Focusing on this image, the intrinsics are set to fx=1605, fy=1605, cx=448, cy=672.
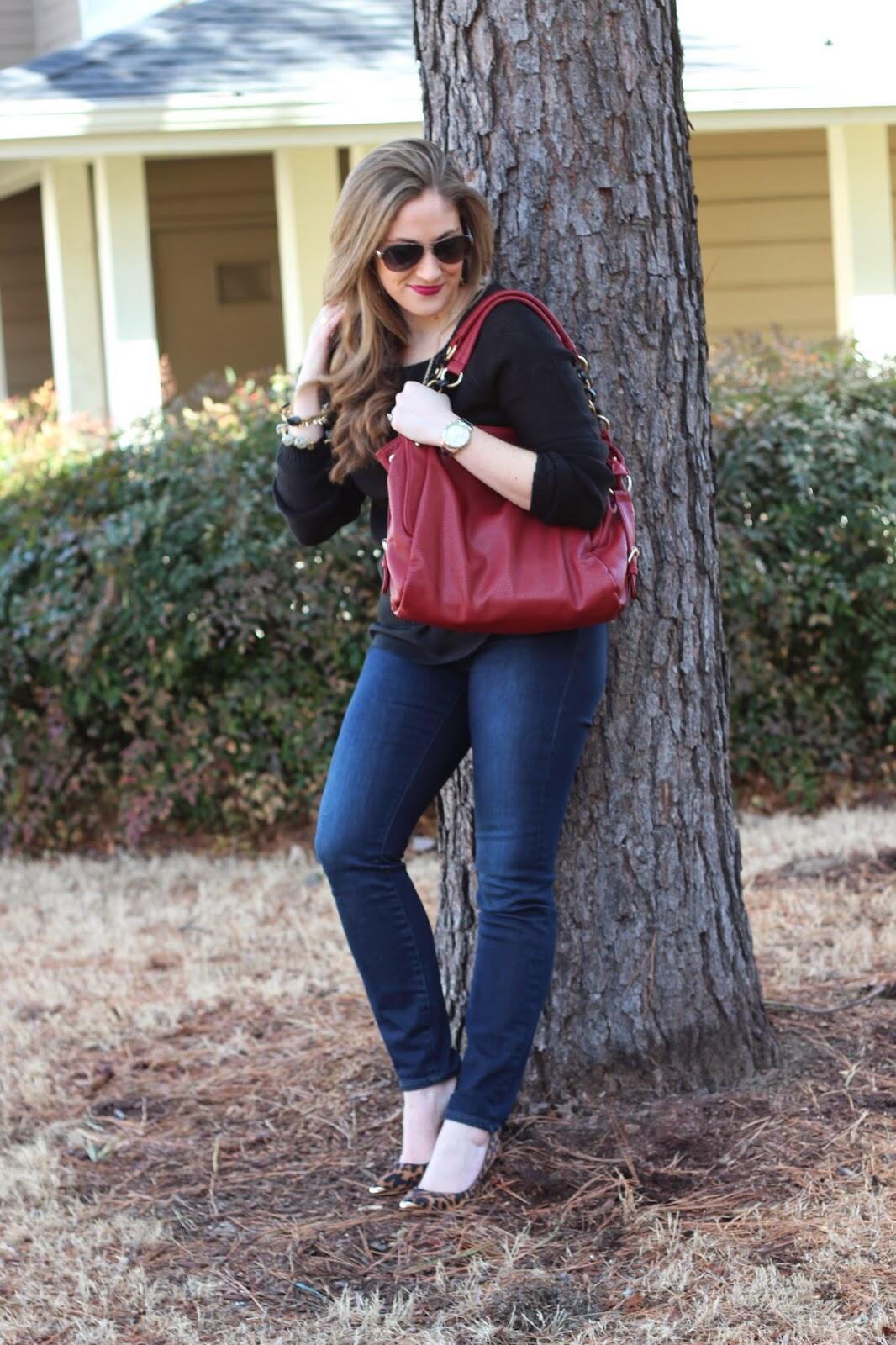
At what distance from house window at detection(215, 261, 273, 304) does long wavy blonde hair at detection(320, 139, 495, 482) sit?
1007cm

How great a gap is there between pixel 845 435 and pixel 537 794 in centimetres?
354

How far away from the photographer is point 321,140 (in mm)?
9227

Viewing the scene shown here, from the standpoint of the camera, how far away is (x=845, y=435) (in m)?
5.98

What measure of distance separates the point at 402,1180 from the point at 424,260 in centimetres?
172

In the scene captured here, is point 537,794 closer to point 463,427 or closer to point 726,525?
point 463,427

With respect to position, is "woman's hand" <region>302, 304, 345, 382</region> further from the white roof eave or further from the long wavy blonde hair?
the white roof eave

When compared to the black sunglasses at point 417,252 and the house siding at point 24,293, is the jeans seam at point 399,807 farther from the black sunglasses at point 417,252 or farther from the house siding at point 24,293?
the house siding at point 24,293

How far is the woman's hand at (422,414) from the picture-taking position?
277cm

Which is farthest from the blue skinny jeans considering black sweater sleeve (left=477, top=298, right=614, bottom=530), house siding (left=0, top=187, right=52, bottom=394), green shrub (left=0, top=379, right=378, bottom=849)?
house siding (left=0, top=187, right=52, bottom=394)

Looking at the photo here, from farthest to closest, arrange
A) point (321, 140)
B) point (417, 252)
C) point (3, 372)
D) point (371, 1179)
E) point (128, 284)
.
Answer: point (3, 372), point (128, 284), point (321, 140), point (371, 1179), point (417, 252)

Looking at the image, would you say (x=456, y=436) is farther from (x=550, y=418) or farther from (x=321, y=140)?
(x=321, y=140)

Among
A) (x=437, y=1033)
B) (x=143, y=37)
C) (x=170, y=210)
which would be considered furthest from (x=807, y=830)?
(x=170, y=210)

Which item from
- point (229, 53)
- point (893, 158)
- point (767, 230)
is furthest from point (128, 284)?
point (893, 158)

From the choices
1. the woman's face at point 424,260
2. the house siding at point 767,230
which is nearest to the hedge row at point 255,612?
the woman's face at point 424,260
